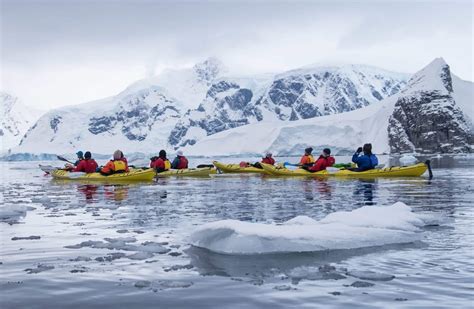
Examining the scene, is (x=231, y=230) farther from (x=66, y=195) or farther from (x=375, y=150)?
(x=375, y=150)

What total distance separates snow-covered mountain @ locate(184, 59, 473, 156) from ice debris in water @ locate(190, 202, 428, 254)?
88949 millimetres

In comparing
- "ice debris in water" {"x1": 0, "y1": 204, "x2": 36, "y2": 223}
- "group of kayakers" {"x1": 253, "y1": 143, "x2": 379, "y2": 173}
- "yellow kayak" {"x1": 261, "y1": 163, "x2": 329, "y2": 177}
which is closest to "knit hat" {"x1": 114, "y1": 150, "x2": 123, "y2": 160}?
"yellow kayak" {"x1": 261, "y1": 163, "x2": 329, "y2": 177}

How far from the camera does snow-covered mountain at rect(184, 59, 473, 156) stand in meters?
99.0

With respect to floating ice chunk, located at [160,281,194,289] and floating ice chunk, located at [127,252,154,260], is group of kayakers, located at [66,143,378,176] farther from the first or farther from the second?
floating ice chunk, located at [160,281,194,289]

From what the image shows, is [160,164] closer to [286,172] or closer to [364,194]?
Result: [286,172]

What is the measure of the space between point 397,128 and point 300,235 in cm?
10271

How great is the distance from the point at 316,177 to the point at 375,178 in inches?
109

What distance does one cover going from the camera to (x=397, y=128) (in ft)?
345

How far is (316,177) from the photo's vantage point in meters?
25.3

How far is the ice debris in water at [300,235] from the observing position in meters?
6.84

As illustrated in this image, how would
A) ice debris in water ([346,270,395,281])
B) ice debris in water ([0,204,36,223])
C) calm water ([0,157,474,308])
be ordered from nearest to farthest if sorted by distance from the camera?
calm water ([0,157,474,308]), ice debris in water ([346,270,395,281]), ice debris in water ([0,204,36,223])

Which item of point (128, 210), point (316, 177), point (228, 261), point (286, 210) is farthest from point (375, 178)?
point (228, 261)

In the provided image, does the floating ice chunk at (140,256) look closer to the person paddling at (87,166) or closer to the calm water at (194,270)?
the calm water at (194,270)

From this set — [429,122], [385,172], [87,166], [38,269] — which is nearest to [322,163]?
[385,172]
